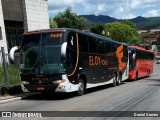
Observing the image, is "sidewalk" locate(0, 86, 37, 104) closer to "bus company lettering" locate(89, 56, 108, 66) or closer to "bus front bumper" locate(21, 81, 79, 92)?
"bus front bumper" locate(21, 81, 79, 92)

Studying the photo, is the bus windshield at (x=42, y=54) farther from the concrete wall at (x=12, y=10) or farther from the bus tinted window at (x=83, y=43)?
the concrete wall at (x=12, y=10)

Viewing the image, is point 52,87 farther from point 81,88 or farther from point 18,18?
point 18,18

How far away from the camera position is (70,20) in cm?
6725

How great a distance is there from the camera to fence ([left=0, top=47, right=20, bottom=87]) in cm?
1788

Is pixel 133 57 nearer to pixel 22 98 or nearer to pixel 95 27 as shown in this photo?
pixel 22 98

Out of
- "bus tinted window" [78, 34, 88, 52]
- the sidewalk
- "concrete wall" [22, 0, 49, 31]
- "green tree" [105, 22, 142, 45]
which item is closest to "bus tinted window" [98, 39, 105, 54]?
"bus tinted window" [78, 34, 88, 52]

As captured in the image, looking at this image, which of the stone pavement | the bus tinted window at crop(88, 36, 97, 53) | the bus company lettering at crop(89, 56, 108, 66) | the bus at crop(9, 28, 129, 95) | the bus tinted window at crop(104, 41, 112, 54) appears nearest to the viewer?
the stone pavement

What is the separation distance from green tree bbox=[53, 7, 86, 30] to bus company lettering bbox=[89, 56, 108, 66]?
43065mm

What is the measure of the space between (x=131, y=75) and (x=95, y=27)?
179 ft

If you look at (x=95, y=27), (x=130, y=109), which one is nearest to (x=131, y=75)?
(x=130, y=109)

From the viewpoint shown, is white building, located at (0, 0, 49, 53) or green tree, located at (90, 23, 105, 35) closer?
white building, located at (0, 0, 49, 53)

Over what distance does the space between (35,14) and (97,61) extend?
584 inches

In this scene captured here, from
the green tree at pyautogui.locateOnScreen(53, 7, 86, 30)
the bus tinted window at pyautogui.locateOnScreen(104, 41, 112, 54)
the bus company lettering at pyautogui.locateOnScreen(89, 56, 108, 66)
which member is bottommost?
the bus company lettering at pyautogui.locateOnScreen(89, 56, 108, 66)

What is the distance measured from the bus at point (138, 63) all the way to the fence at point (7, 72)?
15.3 metres
